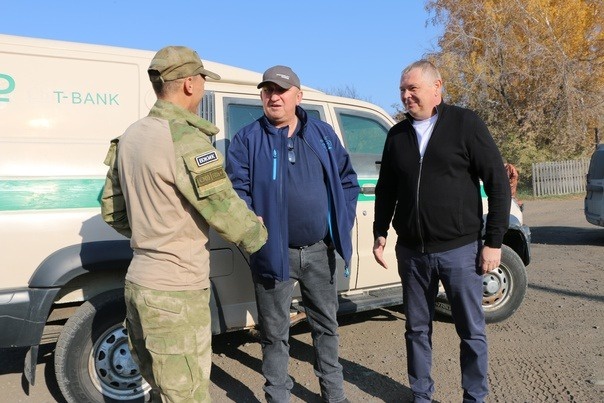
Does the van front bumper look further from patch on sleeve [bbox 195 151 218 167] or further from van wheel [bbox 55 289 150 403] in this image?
patch on sleeve [bbox 195 151 218 167]

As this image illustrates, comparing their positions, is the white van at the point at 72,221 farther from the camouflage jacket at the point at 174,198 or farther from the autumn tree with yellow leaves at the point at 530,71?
the autumn tree with yellow leaves at the point at 530,71

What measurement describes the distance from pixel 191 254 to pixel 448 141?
61.6 inches

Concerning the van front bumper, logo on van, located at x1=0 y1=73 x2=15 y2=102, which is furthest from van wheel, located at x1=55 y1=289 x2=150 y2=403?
logo on van, located at x1=0 y1=73 x2=15 y2=102

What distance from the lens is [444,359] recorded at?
4406 mm

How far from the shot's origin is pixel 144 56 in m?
3.72

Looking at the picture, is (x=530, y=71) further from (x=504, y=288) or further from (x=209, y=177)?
(x=209, y=177)

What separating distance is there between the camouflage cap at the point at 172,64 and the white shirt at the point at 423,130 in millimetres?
1412

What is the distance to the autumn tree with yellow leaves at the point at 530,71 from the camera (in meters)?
23.7

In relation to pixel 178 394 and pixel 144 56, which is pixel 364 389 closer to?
pixel 178 394

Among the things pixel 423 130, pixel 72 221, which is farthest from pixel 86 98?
pixel 423 130

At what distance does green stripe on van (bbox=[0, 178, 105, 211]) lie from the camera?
3.18 metres

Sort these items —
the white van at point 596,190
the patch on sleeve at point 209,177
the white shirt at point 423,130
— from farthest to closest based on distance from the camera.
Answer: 1. the white van at point 596,190
2. the white shirt at point 423,130
3. the patch on sleeve at point 209,177

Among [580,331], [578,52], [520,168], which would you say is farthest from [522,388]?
[578,52]

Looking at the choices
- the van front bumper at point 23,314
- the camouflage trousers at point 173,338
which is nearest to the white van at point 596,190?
the camouflage trousers at point 173,338
